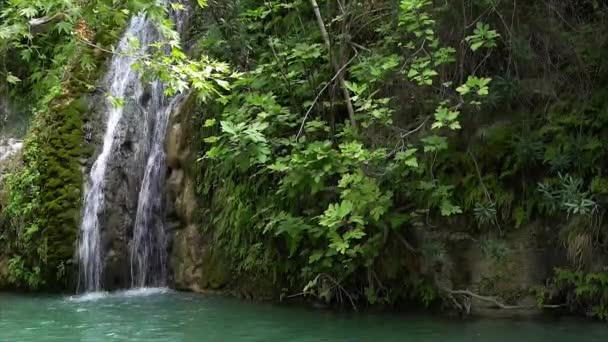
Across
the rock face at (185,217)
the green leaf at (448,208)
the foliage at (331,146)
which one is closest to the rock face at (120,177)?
the rock face at (185,217)

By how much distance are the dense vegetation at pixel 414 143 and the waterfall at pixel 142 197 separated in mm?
2096

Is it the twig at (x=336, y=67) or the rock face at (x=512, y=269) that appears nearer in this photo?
the rock face at (x=512, y=269)

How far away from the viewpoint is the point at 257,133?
707cm

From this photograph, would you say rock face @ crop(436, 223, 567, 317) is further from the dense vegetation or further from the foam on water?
the foam on water

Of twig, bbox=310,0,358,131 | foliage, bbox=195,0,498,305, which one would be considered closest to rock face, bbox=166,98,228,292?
foliage, bbox=195,0,498,305

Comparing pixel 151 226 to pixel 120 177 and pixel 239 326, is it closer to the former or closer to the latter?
pixel 120 177

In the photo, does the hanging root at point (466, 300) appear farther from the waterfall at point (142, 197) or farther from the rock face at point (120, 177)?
the rock face at point (120, 177)

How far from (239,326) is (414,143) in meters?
2.60

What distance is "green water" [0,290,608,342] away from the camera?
22.5 ft

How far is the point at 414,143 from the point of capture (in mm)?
7969

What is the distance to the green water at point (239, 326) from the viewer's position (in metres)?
6.86

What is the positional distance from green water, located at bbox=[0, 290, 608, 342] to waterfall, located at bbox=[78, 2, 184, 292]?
167 centimetres

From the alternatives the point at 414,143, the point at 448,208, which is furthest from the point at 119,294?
the point at 448,208

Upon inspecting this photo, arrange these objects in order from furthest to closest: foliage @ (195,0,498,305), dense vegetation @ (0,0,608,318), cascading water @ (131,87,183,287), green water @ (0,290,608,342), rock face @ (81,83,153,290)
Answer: rock face @ (81,83,153,290) < cascading water @ (131,87,183,287) < foliage @ (195,0,498,305) < dense vegetation @ (0,0,608,318) < green water @ (0,290,608,342)
